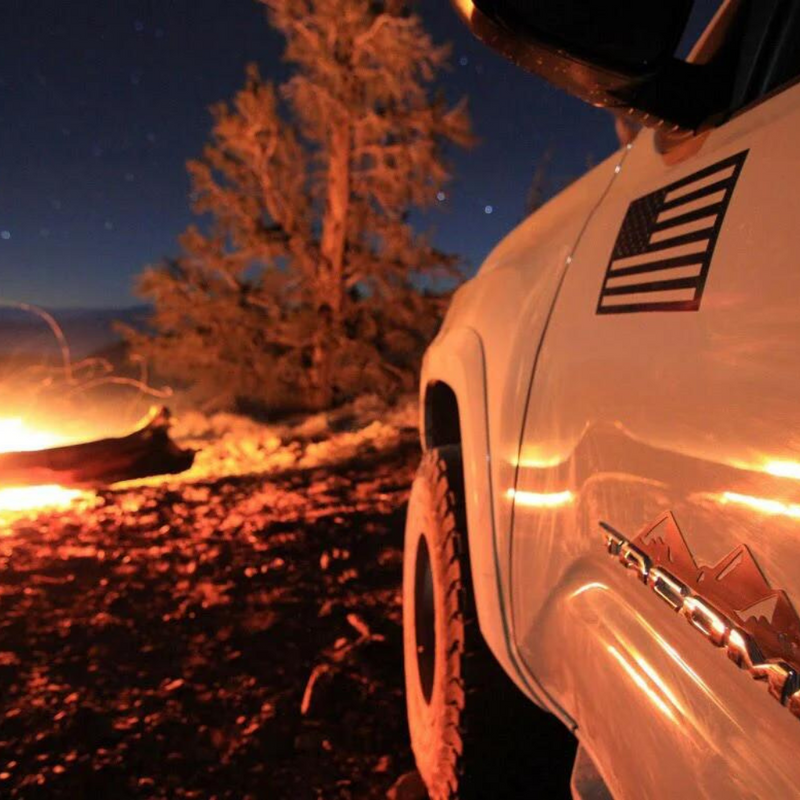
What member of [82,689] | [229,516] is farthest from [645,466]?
[229,516]

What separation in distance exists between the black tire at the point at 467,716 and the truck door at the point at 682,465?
67 centimetres

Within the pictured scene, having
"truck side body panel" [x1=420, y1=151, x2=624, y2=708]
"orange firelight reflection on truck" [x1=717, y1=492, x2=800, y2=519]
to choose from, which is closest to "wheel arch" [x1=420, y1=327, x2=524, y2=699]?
"truck side body panel" [x1=420, y1=151, x2=624, y2=708]

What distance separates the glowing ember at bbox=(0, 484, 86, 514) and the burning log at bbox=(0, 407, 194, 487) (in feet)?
0.23

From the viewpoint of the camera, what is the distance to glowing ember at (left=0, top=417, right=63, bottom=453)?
6695mm

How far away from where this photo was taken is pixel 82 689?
310cm

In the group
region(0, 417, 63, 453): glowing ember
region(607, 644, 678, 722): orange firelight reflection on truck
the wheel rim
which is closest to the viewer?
region(607, 644, 678, 722): orange firelight reflection on truck

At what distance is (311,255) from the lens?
32.2ft

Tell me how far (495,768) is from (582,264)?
4.92 feet

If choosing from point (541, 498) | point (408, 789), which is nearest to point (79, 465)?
point (408, 789)

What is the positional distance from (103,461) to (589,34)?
581cm

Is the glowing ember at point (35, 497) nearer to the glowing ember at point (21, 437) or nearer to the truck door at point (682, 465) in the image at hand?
the glowing ember at point (21, 437)

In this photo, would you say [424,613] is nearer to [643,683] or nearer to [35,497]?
[643,683]

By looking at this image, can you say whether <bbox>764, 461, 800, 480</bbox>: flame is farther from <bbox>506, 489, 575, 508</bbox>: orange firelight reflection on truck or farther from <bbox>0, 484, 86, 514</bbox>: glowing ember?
<bbox>0, 484, 86, 514</bbox>: glowing ember

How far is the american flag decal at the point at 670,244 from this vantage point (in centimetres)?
109
